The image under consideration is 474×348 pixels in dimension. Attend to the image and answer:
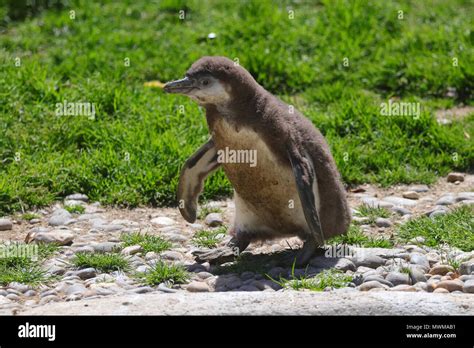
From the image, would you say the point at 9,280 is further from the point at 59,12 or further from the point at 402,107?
the point at 59,12

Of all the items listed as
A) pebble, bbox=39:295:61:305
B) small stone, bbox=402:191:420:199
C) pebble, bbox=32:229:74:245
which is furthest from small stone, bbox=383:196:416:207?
pebble, bbox=39:295:61:305

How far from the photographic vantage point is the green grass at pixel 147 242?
7.10m

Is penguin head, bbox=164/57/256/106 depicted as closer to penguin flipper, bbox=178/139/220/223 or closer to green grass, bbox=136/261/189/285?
penguin flipper, bbox=178/139/220/223

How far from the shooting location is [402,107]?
945cm

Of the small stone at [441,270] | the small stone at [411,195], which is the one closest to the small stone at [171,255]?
the small stone at [441,270]

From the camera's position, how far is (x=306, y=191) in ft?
21.3

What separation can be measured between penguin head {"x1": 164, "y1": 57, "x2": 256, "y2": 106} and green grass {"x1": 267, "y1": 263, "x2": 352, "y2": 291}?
1143 millimetres

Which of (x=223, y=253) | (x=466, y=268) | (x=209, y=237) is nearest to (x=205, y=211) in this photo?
(x=209, y=237)

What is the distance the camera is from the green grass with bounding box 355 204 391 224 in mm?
7789

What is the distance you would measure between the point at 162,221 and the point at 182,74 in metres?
2.71

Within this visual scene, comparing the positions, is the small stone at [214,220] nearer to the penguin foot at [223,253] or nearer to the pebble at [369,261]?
the penguin foot at [223,253]

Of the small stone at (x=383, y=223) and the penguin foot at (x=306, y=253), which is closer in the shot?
the penguin foot at (x=306, y=253)

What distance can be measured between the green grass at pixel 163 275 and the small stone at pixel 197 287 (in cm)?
12

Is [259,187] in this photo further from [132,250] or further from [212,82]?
[132,250]
